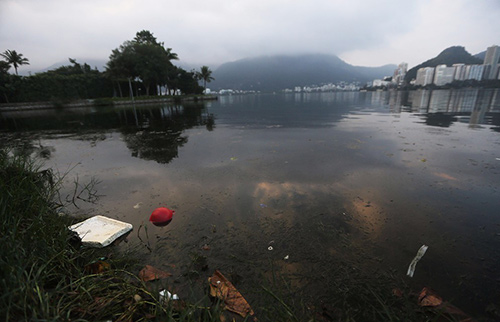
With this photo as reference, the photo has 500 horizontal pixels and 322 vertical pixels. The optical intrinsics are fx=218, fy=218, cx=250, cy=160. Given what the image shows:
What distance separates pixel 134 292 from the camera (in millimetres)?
2047

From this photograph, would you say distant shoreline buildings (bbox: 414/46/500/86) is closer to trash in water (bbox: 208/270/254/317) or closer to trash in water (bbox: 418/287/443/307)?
trash in water (bbox: 418/287/443/307)

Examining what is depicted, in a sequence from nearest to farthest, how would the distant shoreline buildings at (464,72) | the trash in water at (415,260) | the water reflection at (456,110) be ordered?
the trash in water at (415,260) < the water reflection at (456,110) < the distant shoreline buildings at (464,72)

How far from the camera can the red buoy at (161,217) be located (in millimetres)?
3618

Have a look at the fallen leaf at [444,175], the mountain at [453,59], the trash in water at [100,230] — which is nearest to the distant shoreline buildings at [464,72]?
the mountain at [453,59]

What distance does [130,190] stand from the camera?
4852 millimetres

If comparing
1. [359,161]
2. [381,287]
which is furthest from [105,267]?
[359,161]

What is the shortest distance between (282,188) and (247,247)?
199cm

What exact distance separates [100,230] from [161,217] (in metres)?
0.86

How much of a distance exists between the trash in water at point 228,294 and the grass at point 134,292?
0.24 feet

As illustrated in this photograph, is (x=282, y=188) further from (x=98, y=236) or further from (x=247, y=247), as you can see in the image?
(x=98, y=236)

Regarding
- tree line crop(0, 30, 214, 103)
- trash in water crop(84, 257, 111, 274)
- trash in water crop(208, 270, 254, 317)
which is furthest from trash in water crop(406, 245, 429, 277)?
tree line crop(0, 30, 214, 103)

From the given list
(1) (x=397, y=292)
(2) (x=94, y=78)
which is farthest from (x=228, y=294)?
(2) (x=94, y=78)

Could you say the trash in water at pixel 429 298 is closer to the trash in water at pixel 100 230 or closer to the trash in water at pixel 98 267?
the trash in water at pixel 98 267

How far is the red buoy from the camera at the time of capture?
3618 millimetres
